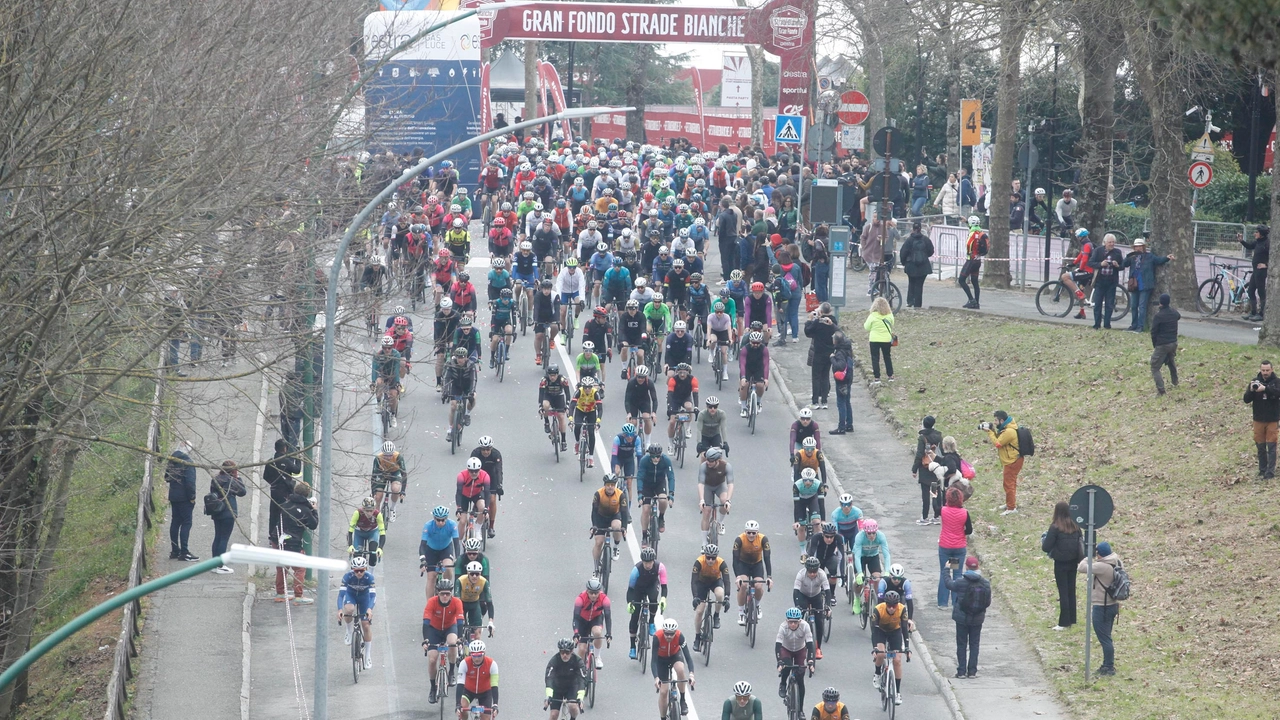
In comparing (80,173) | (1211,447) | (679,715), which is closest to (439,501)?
(679,715)

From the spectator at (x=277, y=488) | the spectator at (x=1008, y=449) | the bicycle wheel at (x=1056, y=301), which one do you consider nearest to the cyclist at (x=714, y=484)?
the spectator at (x=1008, y=449)

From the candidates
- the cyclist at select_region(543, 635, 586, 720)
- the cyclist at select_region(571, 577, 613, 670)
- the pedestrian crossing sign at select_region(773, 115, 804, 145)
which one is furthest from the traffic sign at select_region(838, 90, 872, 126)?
the cyclist at select_region(543, 635, 586, 720)

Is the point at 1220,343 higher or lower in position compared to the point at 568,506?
higher

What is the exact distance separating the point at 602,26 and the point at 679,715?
29709mm

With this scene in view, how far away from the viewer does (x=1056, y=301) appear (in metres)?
31.1

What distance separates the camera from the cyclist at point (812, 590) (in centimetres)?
1902

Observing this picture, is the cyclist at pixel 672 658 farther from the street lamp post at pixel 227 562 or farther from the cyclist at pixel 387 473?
the street lamp post at pixel 227 562

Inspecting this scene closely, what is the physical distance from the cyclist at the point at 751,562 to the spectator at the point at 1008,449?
4.50 metres

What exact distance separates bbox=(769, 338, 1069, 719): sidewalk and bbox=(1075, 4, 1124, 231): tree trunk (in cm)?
629

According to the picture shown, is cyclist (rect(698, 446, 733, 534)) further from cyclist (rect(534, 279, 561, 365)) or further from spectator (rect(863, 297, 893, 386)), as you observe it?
cyclist (rect(534, 279, 561, 365))

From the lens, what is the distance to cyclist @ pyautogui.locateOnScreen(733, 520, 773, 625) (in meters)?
19.8

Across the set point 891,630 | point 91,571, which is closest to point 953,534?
point 891,630

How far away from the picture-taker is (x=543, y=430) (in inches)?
1053

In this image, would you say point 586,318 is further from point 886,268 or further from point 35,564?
point 35,564
